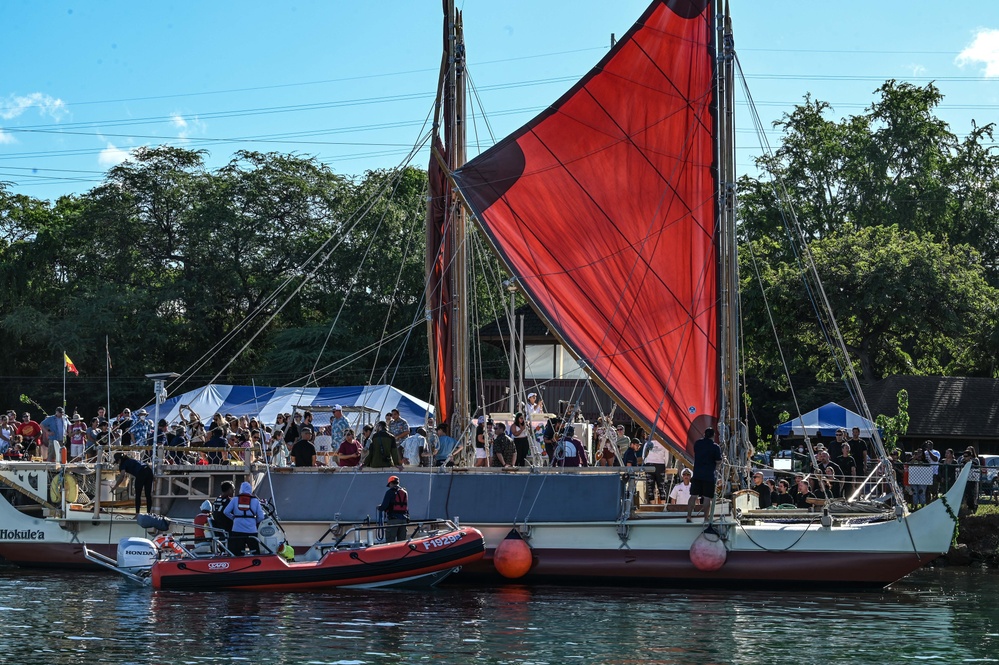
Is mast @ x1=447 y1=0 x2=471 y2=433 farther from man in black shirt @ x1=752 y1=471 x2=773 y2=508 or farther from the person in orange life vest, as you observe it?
man in black shirt @ x1=752 y1=471 x2=773 y2=508

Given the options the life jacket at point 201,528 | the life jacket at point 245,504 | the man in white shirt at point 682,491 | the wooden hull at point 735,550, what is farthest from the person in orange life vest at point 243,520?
the man in white shirt at point 682,491

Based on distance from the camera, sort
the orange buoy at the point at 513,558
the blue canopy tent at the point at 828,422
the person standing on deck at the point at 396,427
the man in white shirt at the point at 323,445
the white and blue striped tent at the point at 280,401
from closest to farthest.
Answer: the orange buoy at the point at 513,558 < the man in white shirt at the point at 323,445 < the person standing on deck at the point at 396,427 < the blue canopy tent at the point at 828,422 < the white and blue striped tent at the point at 280,401

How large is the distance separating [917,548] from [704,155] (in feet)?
30.2

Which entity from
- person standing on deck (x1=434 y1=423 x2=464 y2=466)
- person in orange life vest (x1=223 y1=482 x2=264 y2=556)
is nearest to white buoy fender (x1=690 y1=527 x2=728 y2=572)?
person standing on deck (x1=434 y1=423 x2=464 y2=466)

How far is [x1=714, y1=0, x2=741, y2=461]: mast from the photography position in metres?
26.0

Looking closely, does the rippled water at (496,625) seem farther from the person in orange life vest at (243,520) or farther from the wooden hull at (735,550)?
the person in orange life vest at (243,520)

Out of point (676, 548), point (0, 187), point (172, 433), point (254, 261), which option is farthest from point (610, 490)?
point (0, 187)

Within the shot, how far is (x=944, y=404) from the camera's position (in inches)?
1818

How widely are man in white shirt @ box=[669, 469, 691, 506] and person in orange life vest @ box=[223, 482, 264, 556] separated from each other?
28.0 feet

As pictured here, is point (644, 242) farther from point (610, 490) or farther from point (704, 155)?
point (610, 490)

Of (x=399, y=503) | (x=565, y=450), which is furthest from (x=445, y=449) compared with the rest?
(x=565, y=450)

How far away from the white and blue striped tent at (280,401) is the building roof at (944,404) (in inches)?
640

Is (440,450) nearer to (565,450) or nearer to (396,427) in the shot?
(396,427)

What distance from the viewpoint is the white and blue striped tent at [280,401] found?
42.2 m
